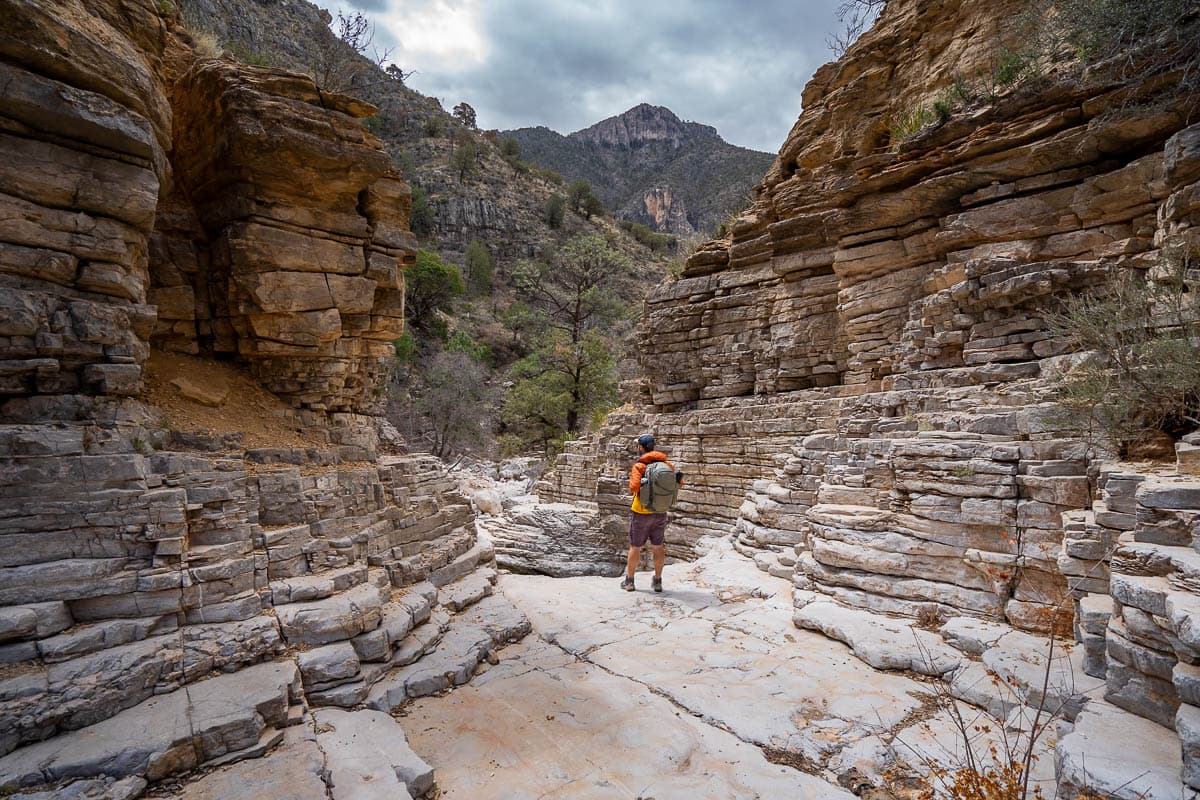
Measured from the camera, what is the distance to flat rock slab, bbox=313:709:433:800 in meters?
3.02

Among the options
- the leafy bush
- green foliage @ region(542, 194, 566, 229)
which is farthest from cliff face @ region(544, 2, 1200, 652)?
green foliage @ region(542, 194, 566, 229)

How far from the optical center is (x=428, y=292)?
2828 cm

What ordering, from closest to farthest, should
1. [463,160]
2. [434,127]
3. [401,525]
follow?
1. [401,525]
2. [463,160]
3. [434,127]

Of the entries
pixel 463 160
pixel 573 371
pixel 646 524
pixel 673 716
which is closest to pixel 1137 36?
pixel 646 524

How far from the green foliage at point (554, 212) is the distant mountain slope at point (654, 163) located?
15669mm

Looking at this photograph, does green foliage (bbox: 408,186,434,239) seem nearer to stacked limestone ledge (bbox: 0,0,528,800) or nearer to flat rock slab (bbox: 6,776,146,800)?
stacked limestone ledge (bbox: 0,0,528,800)

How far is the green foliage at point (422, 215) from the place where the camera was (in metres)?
36.7

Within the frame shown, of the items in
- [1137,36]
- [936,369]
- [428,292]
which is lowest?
[936,369]

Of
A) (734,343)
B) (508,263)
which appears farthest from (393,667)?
(508,263)

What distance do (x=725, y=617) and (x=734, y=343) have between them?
30.2ft

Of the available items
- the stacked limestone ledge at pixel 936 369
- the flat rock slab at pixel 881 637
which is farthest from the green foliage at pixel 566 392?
the flat rock slab at pixel 881 637

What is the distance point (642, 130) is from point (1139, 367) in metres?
98.7

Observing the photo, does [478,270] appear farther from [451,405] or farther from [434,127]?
[434,127]

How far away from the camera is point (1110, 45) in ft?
24.3
